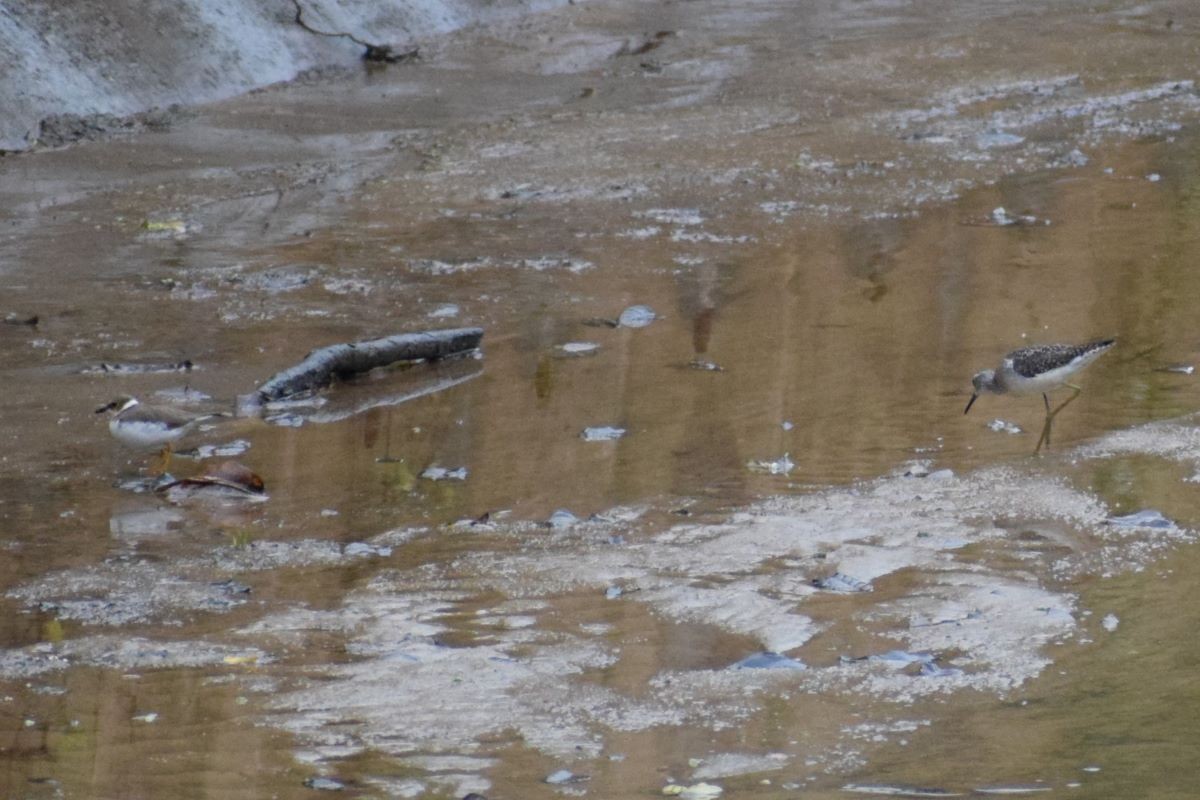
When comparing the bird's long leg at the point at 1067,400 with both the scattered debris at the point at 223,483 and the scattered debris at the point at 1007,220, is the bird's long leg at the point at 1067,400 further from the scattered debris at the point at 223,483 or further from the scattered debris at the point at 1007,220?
the scattered debris at the point at 223,483

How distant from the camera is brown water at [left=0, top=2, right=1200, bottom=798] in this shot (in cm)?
447

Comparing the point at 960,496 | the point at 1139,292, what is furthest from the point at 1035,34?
the point at 960,496

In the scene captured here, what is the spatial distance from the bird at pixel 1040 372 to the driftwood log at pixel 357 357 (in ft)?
7.90

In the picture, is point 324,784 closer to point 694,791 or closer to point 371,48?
point 694,791

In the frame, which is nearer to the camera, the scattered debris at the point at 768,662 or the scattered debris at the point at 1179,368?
the scattered debris at the point at 768,662

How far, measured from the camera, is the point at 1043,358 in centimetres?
671

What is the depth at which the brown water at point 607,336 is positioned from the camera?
4469 mm

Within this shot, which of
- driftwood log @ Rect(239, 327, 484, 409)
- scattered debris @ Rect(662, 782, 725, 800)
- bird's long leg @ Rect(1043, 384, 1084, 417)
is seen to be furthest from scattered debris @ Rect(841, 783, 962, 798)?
driftwood log @ Rect(239, 327, 484, 409)

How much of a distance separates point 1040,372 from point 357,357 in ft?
9.78

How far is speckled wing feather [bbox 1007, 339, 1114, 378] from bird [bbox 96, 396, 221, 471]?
10.7 ft

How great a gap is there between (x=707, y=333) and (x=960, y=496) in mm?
2404

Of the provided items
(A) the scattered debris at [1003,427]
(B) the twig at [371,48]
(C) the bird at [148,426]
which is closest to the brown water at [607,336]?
(A) the scattered debris at [1003,427]

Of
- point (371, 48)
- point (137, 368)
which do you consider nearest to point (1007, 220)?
point (137, 368)

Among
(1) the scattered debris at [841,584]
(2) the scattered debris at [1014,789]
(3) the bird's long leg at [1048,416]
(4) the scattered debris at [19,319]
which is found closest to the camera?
(2) the scattered debris at [1014,789]
